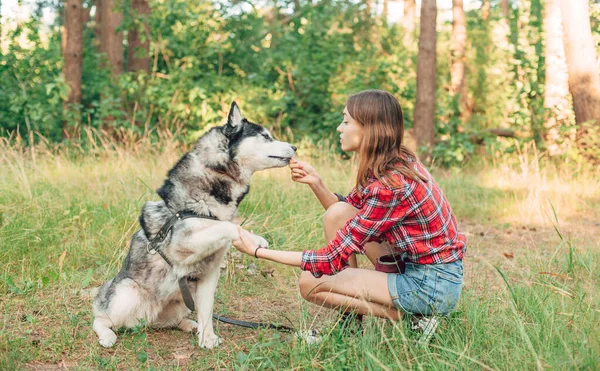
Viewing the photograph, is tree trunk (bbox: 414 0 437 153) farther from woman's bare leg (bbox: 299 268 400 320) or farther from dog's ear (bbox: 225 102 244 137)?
woman's bare leg (bbox: 299 268 400 320)

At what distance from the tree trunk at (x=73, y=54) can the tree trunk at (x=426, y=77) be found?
6.70 meters

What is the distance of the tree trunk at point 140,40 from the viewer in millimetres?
10828

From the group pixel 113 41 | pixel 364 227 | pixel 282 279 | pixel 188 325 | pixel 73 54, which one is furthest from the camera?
pixel 113 41

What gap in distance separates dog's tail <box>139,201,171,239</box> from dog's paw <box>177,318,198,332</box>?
2.20 ft

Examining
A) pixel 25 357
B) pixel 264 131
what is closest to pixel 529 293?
pixel 264 131

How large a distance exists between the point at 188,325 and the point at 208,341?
390 mm

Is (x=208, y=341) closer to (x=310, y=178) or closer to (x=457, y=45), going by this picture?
(x=310, y=178)

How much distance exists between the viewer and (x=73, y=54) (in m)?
11.4

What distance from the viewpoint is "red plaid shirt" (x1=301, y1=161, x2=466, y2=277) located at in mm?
2826

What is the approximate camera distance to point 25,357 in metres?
3.11

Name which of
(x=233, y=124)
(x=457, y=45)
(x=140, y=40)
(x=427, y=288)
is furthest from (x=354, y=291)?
(x=457, y=45)

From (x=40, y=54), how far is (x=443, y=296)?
11027mm

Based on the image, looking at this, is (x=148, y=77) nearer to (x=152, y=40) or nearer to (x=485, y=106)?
(x=152, y=40)

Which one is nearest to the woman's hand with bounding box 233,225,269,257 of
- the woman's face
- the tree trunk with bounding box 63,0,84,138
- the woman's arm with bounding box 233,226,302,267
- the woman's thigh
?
the woman's arm with bounding box 233,226,302,267
